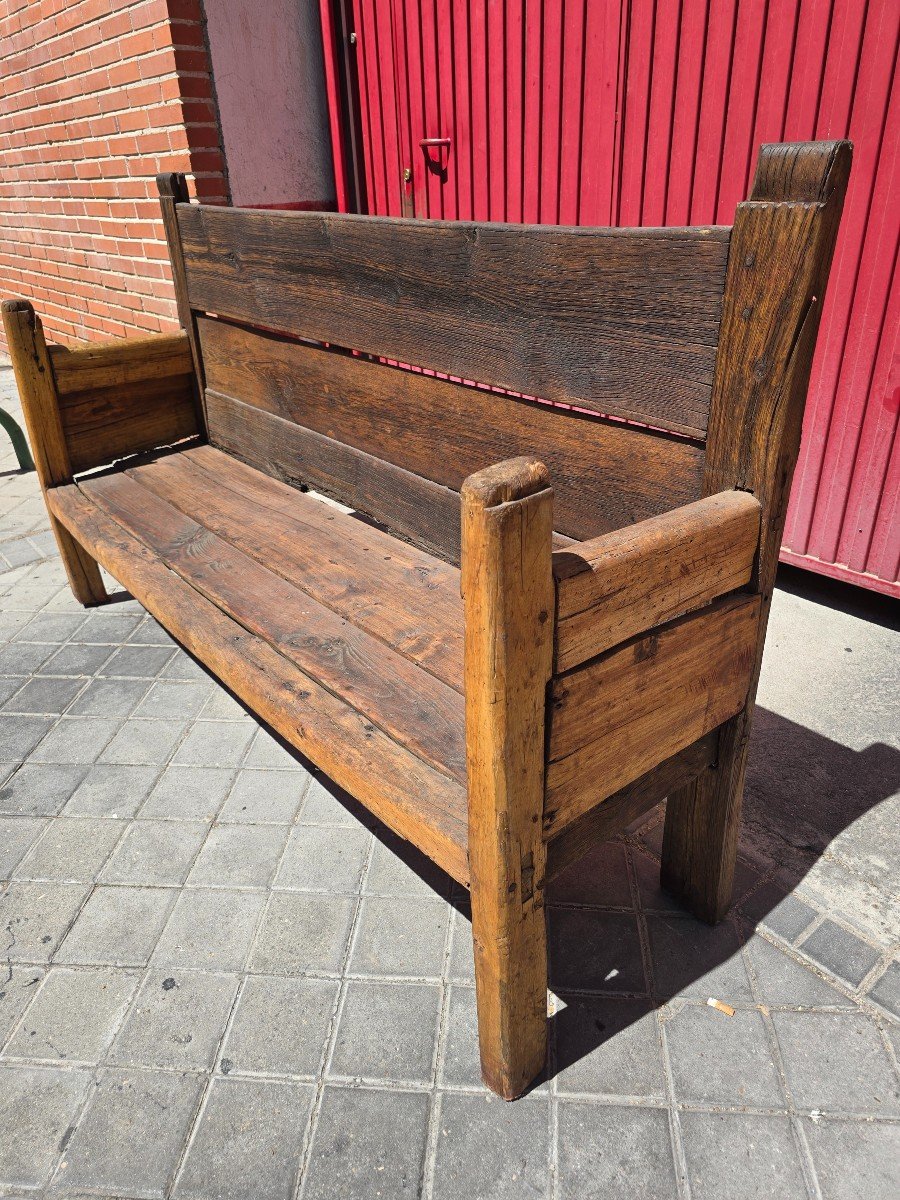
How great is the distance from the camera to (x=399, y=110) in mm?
4043

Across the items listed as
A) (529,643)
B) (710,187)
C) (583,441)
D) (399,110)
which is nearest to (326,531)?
(583,441)

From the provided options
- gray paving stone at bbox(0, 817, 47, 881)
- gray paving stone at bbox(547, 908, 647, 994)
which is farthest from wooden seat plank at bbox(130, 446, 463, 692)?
gray paving stone at bbox(0, 817, 47, 881)

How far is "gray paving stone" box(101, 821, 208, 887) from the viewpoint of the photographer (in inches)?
87.6

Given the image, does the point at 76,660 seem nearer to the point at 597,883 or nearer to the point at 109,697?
the point at 109,697

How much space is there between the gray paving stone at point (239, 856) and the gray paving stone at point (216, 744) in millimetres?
321

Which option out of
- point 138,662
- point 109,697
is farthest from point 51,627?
point 109,697

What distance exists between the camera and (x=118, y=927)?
2074mm

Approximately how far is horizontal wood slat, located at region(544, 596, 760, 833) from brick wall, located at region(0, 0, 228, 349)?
11.3 ft

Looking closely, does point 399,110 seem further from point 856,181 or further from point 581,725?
point 581,725

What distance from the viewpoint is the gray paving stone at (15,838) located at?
229 centimetres

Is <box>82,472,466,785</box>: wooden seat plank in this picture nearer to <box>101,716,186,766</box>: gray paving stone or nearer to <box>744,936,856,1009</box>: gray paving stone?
<box>101,716,186,766</box>: gray paving stone

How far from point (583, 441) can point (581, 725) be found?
72cm

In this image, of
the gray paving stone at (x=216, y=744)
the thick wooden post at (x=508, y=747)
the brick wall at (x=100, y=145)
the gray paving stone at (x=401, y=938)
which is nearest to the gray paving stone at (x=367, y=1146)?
the thick wooden post at (x=508, y=747)

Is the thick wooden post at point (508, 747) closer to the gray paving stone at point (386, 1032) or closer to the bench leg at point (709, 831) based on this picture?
the gray paving stone at point (386, 1032)
